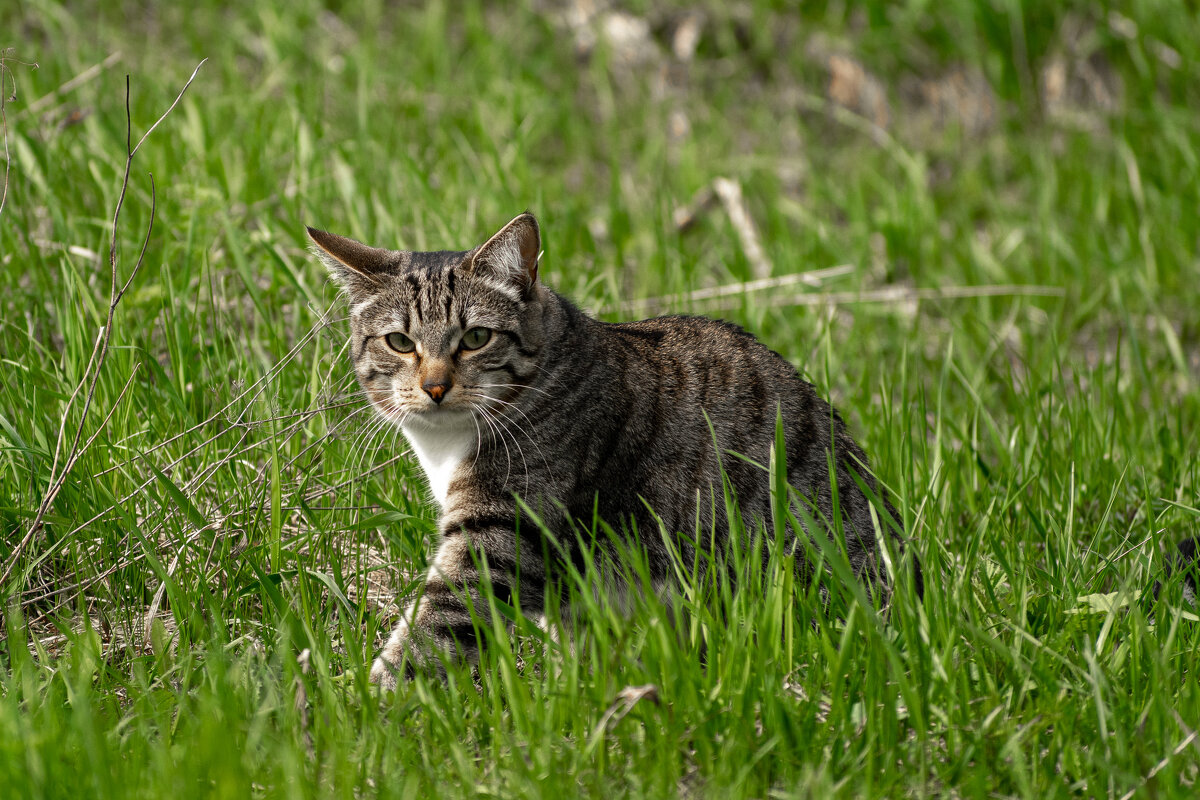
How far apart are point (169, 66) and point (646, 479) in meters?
4.78

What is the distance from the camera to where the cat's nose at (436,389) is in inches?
119

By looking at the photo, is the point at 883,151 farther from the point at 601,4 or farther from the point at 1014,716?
the point at 1014,716

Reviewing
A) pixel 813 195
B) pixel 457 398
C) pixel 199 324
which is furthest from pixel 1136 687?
pixel 813 195

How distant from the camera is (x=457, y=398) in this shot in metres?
3.06

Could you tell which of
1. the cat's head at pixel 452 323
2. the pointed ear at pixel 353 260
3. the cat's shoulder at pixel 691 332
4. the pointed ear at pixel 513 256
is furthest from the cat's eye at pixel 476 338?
the cat's shoulder at pixel 691 332

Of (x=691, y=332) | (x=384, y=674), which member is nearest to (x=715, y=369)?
(x=691, y=332)

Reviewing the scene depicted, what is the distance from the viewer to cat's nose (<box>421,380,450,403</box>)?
3029 millimetres

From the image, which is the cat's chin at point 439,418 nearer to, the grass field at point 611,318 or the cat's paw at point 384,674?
the grass field at point 611,318

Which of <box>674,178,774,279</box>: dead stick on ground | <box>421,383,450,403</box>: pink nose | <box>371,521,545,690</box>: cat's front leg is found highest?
<box>674,178,774,279</box>: dead stick on ground

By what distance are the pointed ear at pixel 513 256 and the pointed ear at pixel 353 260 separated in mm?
303

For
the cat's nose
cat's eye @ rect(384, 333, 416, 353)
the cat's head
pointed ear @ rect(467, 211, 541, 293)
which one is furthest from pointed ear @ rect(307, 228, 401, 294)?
the cat's nose

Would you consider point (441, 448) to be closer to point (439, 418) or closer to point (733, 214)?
point (439, 418)

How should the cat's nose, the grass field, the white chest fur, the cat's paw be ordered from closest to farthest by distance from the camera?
the grass field → the cat's paw → the cat's nose → the white chest fur

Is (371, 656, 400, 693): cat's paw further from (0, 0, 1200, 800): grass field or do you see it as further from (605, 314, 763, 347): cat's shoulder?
(605, 314, 763, 347): cat's shoulder
